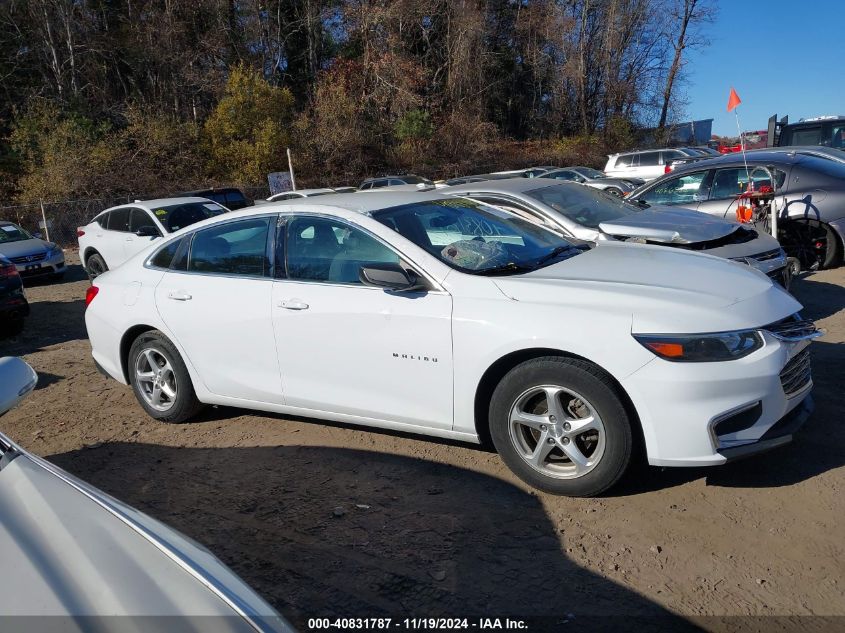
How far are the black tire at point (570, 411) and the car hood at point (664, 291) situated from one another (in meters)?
0.35

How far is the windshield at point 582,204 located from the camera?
7250mm

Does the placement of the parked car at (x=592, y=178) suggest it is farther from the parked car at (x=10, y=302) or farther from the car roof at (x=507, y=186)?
the parked car at (x=10, y=302)

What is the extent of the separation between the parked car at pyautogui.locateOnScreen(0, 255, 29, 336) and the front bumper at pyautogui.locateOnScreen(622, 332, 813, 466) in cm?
842

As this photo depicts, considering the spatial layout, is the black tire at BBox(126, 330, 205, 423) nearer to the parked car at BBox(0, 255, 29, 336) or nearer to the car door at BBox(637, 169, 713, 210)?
the parked car at BBox(0, 255, 29, 336)

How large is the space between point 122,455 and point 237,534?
161 cm

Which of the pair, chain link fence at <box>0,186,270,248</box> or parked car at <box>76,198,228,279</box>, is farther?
chain link fence at <box>0,186,270,248</box>

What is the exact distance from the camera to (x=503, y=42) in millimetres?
51906

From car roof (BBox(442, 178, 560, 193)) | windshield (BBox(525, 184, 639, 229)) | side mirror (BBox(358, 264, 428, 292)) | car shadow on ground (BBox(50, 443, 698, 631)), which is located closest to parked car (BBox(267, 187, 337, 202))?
car roof (BBox(442, 178, 560, 193))

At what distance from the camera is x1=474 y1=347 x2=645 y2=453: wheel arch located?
3.50 m

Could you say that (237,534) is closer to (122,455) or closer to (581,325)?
(122,455)

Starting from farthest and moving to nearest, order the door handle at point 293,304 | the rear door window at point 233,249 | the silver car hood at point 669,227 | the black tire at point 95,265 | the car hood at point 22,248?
the car hood at point 22,248, the black tire at point 95,265, the silver car hood at point 669,227, the rear door window at point 233,249, the door handle at point 293,304

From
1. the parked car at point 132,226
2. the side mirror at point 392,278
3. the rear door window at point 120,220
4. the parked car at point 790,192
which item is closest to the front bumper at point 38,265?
the parked car at point 132,226

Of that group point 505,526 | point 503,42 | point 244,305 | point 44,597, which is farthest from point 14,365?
point 503,42

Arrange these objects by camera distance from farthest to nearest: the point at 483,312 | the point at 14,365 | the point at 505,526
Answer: the point at 483,312 < the point at 505,526 < the point at 14,365
